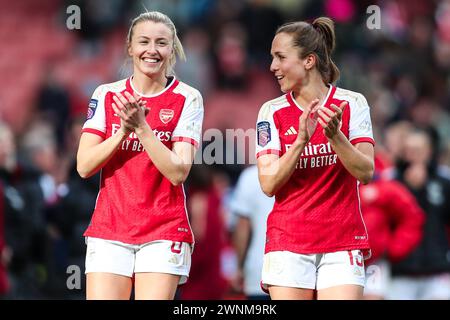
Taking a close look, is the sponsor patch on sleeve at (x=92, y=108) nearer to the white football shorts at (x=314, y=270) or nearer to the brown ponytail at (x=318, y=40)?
the brown ponytail at (x=318, y=40)

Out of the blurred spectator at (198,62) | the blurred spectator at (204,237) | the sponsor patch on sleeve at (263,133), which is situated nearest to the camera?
the sponsor patch on sleeve at (263,133)

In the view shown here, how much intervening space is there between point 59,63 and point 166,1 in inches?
72.3

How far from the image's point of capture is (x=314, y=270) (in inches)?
258

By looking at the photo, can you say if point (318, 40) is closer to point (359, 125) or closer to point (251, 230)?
point (359, 125)

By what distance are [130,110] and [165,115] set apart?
0.44 meters

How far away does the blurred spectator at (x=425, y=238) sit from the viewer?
11.2m

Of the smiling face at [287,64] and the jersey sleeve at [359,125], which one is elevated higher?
the smiling face at [287,64]

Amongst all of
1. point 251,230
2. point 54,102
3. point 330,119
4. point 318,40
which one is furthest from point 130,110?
point 54,102

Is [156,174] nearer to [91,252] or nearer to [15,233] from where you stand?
[91,252]

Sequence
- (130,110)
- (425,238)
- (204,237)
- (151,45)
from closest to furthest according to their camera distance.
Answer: (130,110), (151,45), (204,237), (425,238)

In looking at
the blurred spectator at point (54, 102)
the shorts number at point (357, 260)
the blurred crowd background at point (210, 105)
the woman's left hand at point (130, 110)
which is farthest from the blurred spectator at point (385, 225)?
the blurred spectator at point (54, 102)

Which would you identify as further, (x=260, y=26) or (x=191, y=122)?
(x=260, y=26)

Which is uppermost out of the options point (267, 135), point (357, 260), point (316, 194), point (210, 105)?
point (210, 105)
